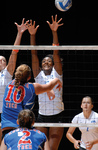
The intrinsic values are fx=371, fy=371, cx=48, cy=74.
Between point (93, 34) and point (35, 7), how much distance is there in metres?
1.32

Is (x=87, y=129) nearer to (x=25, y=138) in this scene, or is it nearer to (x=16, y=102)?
(x=16, y=102)

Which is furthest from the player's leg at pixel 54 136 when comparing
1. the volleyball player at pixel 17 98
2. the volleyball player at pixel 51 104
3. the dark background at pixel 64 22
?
the dark background at pixel 64 22

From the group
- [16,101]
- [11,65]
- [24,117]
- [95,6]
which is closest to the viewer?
[24,117]

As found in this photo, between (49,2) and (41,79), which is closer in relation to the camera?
(41,79)

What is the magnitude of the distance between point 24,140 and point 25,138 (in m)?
0.02

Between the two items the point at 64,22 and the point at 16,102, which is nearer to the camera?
the point at 16,102

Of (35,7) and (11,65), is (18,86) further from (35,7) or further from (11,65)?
(35,7)

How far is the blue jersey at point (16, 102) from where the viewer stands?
4422 millimetres

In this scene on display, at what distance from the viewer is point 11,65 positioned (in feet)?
18.5

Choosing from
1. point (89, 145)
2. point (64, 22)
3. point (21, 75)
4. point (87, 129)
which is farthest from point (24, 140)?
point (64, 22)

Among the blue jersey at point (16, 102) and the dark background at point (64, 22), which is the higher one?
the dark background at point (64, 22)

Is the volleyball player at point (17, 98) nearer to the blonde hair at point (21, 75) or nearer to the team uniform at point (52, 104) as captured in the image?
the blonde hair at point (21, 75)

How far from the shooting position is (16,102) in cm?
442

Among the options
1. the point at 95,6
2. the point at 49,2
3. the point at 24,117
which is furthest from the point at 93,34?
the point at 24,117
